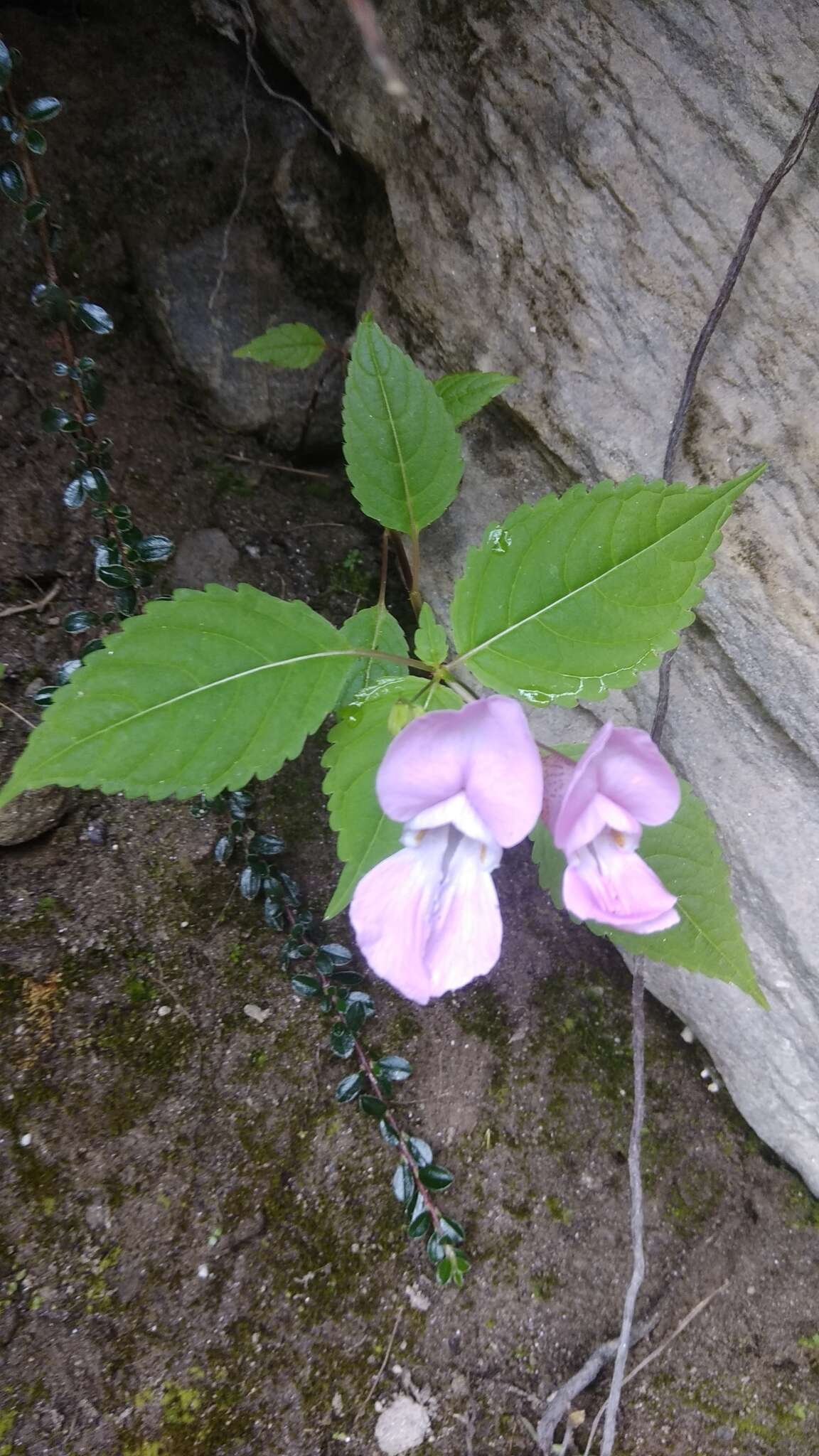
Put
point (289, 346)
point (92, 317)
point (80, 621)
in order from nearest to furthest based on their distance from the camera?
point (92, 317) → point (80, 621) → point (289, 346)

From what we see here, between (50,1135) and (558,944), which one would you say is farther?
(558,944)

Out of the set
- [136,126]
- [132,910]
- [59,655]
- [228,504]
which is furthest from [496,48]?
[132,910]

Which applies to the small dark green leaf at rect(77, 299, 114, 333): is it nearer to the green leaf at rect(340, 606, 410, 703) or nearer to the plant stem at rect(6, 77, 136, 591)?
the plant stem at rect(6, 77, 136, 591)

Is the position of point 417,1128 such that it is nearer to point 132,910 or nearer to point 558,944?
point 558,944

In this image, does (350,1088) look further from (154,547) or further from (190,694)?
(154,547)

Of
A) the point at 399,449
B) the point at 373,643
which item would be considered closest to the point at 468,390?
the point at 399,449

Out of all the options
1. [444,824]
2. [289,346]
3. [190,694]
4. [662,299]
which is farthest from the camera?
[289,346]

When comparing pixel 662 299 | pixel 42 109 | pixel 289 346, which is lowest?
pixel 289 346

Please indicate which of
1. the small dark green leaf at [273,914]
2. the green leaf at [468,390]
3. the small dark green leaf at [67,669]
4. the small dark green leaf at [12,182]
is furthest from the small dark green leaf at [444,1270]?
the small dark green leaf at [12,182]
